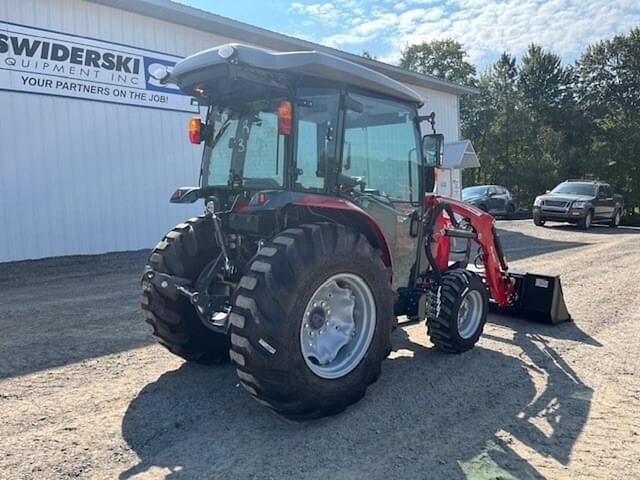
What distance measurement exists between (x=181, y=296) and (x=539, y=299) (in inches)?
158

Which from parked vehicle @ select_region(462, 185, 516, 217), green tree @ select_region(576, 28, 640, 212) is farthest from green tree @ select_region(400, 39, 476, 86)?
parked vehicle @ select_region(462, 185, 516, 217)

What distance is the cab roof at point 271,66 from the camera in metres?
3.38

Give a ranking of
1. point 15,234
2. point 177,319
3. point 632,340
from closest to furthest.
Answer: point 177,319 → point 632,340 → point 15,234

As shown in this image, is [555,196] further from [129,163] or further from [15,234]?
[15,234]

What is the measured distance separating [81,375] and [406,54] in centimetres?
5892

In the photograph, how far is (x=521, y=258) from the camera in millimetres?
11945

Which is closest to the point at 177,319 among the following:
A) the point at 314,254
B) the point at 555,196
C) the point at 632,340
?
the point at 314,254

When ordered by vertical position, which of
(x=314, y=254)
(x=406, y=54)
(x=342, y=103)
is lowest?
(x=314, y=254)

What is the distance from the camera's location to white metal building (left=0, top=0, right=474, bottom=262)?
33.2 ft

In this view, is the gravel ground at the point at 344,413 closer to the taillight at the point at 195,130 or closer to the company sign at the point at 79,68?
the taillight at the point at 195,130

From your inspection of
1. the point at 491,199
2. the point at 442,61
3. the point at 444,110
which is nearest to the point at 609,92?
the point at 442,61

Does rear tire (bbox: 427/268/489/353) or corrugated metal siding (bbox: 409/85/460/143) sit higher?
corrugated metal siding (bbox: 409/85/460/143)

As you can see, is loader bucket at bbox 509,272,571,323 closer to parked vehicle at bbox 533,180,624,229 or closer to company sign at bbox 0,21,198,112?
company sign at bbox 0,21,198,112

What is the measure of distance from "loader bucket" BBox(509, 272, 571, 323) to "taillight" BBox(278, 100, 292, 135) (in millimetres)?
3709
